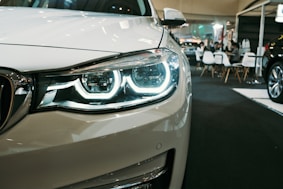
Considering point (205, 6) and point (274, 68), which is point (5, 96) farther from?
point (205, 6)

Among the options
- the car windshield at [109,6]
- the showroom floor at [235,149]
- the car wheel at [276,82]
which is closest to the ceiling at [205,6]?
the car wheel at [276,82]

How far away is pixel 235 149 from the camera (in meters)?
2.57

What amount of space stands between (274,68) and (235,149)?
2997mm

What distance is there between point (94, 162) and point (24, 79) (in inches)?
10.7

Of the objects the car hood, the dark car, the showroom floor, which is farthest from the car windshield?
the dark car

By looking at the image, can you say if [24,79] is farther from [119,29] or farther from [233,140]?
[233,140]

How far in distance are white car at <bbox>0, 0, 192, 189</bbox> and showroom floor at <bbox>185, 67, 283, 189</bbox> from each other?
0.88m

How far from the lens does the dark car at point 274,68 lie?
4.83 metres

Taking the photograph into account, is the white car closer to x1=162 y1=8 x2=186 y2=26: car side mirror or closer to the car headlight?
the car headlight

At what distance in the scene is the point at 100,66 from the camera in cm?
84

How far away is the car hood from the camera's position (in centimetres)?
78

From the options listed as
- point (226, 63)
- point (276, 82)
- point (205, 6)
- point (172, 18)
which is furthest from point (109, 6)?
point (205, 6)

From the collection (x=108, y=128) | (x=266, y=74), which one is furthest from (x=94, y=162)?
(x=266, y=74)

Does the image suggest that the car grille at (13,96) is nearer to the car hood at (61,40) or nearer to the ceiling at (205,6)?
the car hood at (61,40)
